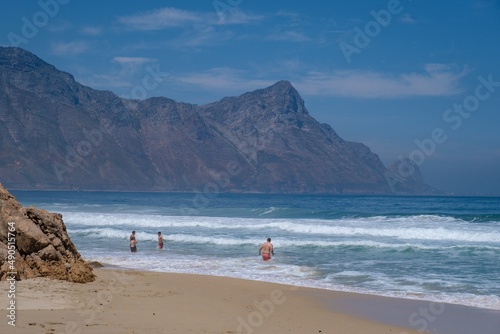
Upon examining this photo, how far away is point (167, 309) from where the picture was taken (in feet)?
29.3

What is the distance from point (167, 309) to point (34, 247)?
334 cm

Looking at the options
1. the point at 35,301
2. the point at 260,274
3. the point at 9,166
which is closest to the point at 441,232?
the point at 260,274

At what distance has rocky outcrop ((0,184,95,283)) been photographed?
973 cm

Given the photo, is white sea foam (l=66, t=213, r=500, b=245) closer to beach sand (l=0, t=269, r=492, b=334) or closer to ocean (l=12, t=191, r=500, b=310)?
ocean (l=12, t=191, r=500, b=310)

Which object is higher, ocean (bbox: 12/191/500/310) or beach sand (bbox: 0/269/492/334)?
beach sand (bbox: 0/269/492/334)

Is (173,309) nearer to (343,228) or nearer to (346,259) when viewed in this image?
(346,259)

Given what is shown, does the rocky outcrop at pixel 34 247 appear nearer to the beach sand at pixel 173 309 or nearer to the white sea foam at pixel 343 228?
the beach sand at pixel 173 309

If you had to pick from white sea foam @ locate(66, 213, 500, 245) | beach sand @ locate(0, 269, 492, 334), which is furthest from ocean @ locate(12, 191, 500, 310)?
beach sand @ locate(0, 269, 492, 334)

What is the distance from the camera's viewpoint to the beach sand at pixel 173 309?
736 centimetres

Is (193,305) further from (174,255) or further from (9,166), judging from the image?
(9,166)

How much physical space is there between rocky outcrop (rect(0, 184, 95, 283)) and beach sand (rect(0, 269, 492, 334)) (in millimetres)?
315

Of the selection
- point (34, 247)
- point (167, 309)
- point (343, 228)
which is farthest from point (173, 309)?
point (343, 228)

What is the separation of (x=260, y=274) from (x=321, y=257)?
15.1 feet

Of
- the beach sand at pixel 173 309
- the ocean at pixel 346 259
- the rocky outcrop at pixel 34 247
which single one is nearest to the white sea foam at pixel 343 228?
the ocean at pixel 346 259
